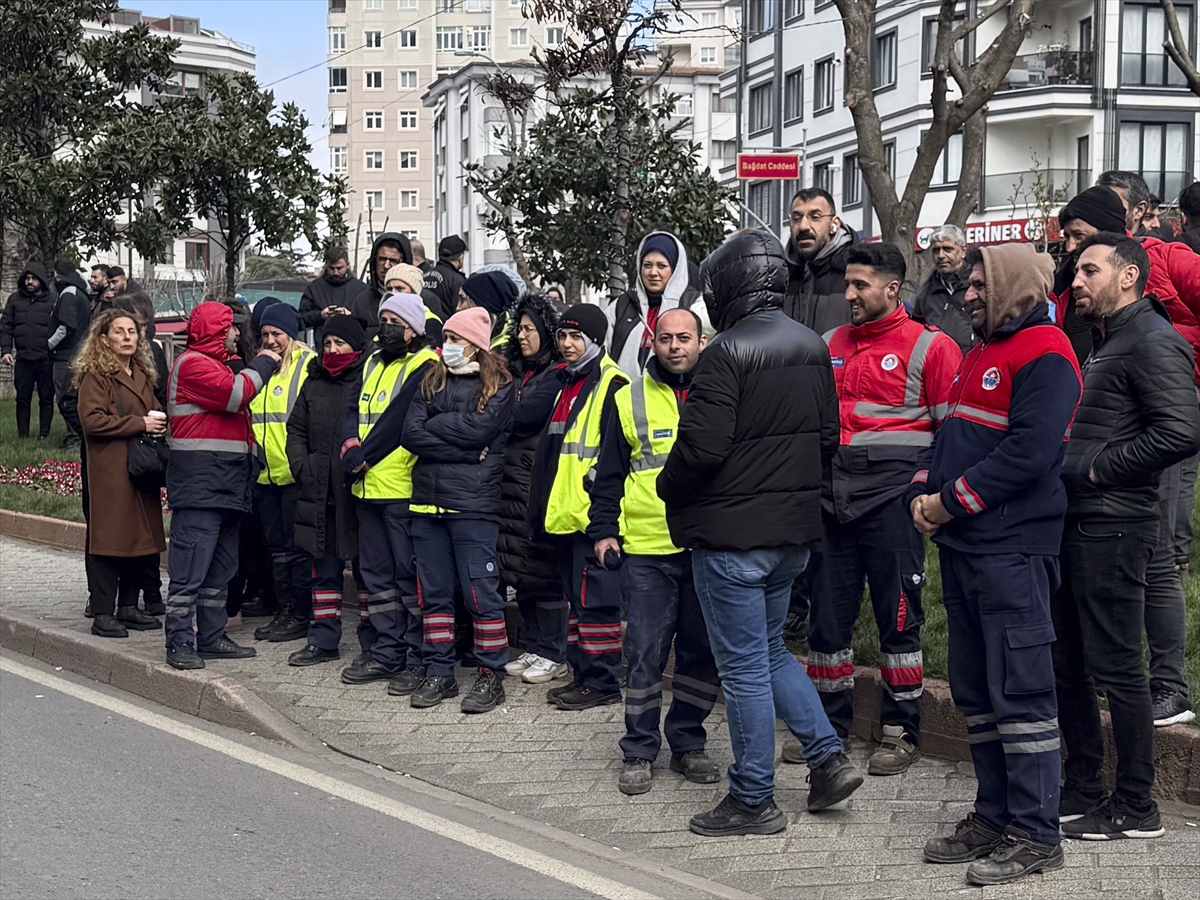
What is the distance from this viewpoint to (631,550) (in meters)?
6.44

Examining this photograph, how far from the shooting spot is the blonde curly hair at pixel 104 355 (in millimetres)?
8961

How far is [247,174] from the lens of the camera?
16672 millimetres

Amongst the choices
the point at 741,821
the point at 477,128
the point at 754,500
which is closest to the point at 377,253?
the point at 754,500

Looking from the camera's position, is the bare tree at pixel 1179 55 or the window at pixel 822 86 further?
the window at pixel 822 86

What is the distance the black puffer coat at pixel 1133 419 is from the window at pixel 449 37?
344 feet

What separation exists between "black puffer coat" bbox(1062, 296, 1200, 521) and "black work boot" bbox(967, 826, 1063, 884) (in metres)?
1.18

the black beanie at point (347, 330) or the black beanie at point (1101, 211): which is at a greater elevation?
the black beanie at point (1101, 211)

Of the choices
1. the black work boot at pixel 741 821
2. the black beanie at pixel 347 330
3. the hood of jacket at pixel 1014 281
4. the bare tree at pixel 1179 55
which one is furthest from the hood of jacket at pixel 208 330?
the bare tree at pixel 1179 55

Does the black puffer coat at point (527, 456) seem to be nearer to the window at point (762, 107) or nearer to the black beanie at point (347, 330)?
the black beanie at point (347, 330)

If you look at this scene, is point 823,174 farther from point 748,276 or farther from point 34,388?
point 748,276

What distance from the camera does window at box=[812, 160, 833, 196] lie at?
48.0m

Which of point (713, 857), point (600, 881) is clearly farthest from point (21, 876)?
point (713, 857)

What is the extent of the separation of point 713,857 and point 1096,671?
1.55m

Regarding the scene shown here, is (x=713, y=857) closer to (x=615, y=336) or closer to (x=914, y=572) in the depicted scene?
(x=914, y=572)
